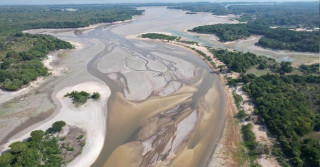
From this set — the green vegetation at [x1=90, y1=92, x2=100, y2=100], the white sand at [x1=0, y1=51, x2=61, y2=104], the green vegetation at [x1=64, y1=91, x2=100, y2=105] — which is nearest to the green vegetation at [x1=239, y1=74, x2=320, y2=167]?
the green vegetation at [x1=90, y1=92, x2=100, y2=100]

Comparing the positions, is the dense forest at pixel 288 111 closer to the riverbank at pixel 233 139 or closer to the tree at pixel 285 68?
the tree at pixel 285 68

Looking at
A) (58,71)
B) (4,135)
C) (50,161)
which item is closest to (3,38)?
(58,71)

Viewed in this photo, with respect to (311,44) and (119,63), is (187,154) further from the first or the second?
(311,44)

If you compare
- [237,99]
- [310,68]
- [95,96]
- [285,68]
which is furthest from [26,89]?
[310,68]

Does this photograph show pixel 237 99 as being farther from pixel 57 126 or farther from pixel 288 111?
pixel 57 126

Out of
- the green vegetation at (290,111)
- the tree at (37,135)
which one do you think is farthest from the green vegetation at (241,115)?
the tree at (37,135)

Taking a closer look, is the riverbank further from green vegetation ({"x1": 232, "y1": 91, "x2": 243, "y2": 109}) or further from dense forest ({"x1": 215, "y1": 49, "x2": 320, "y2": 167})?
dense forest ({"x1": 215, "y1": 49, "x2": 320, "y2": 167})
